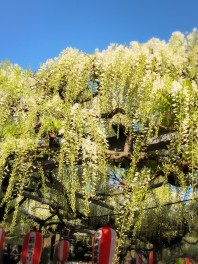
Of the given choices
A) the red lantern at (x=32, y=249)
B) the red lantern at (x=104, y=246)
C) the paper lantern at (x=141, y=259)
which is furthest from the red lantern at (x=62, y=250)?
the red lantern at (x=104, y=246)

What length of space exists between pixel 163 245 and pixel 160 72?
9.01 metres

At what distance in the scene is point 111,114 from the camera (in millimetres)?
3574

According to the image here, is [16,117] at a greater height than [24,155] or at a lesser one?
greater

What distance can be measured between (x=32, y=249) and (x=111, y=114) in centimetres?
491

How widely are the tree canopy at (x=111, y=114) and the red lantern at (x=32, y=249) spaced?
3.82m

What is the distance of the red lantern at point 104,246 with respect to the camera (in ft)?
18.8

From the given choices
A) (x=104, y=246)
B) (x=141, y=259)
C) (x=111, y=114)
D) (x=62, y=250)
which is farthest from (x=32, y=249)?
(x=141, y=259)

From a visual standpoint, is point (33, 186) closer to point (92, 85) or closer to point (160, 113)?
Result: point (92, 85)

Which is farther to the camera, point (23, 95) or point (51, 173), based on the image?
point (51, 173)

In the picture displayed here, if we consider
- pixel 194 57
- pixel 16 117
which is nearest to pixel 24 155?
pixel 16 117

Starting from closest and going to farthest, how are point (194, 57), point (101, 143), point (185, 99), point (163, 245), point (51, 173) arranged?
1. point (185, 99)
2. point (194, 57)
3. point (101, 143)
4. point (51, 173)
5. point (163, 245)

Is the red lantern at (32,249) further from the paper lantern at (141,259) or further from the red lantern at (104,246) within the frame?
the paper lantern at (141,259)

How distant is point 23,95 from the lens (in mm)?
3801

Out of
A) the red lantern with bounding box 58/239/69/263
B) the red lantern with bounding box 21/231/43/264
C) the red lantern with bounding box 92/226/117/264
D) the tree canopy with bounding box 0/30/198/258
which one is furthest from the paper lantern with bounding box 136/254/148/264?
the tree canopy with bounding box 0/30/198/258
